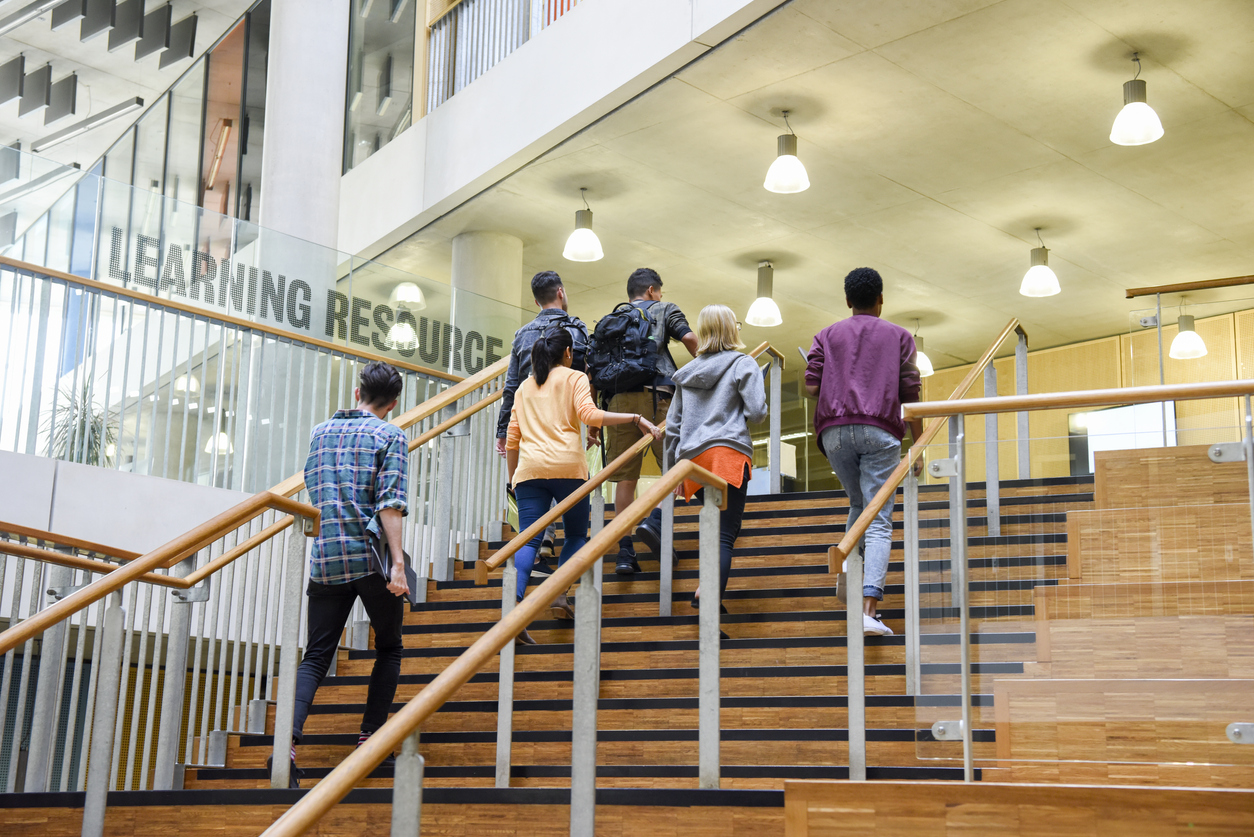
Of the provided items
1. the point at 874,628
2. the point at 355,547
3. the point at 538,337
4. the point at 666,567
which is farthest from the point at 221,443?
the point at 874,628

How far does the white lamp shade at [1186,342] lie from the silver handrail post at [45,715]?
6.17 m

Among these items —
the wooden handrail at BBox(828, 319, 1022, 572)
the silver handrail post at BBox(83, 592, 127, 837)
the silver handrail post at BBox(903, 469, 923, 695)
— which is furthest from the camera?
the silver handrail post at BBox(83, 592, 127, 837)

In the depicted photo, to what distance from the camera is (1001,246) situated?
1180 cm

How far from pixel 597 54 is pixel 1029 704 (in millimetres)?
6832

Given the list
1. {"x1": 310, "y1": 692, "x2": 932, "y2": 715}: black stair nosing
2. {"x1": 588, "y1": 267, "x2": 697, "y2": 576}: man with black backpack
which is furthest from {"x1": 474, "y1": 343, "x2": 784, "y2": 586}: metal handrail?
{"x1": 310, "y1": 692, "x2": 932, "y2": 715}: black stair nosing

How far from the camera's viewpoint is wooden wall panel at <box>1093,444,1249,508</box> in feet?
12.1

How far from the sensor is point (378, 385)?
16.0 feet

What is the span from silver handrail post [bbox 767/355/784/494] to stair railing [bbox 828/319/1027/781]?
173 inches

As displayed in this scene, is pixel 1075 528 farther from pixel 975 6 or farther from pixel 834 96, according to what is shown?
pixel 834 96

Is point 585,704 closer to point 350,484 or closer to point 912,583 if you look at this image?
point 912,583

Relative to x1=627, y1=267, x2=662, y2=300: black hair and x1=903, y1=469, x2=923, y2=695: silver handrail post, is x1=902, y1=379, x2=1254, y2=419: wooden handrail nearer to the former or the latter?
x1=903, y1=469, x2=923, y2=695: silver handrail post

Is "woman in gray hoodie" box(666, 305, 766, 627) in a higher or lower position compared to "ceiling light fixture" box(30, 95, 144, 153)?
lower

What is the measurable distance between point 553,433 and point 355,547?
1.53 meters

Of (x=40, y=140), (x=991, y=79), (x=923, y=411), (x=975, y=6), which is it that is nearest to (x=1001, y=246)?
(x=991, y=79)
